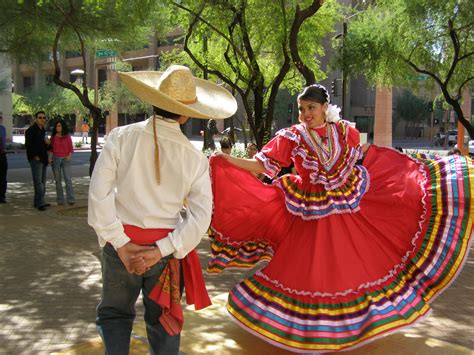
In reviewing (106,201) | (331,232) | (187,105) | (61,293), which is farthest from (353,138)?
(61,293)

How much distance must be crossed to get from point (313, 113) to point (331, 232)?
33.3 inches

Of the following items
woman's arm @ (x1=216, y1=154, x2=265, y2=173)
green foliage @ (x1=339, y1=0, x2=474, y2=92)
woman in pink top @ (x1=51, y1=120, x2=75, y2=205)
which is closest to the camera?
woman's arm @ (x1=216, y1=154, x2=265, y2=173)

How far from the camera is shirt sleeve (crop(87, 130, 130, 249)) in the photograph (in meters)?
2.60

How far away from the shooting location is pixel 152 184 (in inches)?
107

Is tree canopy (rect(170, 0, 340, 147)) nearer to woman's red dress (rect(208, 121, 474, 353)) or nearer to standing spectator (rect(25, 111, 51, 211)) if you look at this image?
standing spectator (rect(25, 111, 51, 211))

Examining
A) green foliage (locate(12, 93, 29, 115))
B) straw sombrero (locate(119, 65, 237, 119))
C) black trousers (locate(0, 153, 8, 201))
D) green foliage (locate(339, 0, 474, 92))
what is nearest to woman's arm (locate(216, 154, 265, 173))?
straw sombrero (locate(119, 65, 237, 119))

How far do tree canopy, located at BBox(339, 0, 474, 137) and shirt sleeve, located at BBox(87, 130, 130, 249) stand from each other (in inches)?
417

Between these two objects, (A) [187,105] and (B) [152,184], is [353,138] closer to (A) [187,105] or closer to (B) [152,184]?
(A) [187,105]

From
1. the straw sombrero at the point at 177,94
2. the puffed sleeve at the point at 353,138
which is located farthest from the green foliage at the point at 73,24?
the straw sombrero at the point at 177,94

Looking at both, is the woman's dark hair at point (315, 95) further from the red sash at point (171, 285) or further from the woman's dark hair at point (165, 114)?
the red sash at point (171, 285)

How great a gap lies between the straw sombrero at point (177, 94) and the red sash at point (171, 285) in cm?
61

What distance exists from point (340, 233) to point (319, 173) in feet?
1.44

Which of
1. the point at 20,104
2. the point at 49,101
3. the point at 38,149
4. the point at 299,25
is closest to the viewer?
the point at 299,25

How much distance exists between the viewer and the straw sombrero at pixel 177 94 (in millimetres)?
2680
